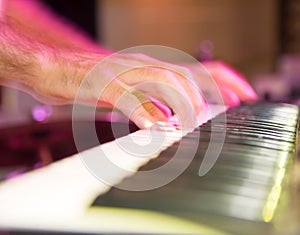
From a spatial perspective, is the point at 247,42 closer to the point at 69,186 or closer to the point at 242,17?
the point at 242,17

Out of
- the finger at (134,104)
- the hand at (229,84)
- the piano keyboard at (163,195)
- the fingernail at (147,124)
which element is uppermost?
the hand at (229,84)

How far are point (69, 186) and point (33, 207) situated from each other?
0.04m

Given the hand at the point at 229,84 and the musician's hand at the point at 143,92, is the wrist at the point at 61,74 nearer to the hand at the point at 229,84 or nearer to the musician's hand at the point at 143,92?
the musician's hand at the point at 143,92

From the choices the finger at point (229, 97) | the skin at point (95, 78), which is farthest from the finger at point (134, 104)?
the finger at point (229, 97)

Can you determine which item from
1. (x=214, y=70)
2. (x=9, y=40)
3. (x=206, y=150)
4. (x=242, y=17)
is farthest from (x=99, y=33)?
(x=206, y=150)

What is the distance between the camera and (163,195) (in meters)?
0.33

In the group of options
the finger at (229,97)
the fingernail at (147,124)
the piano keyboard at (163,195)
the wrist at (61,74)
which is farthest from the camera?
the finger at (229,97)

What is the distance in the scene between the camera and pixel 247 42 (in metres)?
5.14

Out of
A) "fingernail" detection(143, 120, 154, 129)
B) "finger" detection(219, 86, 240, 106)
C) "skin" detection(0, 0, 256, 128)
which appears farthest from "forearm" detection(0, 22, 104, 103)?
"finger" detection(219, 86, 240, 106)

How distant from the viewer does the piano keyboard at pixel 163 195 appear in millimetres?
286

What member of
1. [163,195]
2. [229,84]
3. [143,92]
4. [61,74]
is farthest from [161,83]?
[229,84]

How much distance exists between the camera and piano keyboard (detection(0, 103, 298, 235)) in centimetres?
29

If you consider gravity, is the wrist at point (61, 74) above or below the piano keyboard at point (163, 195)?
above

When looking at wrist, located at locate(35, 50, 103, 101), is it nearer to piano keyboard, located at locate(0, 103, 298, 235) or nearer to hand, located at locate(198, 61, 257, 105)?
piano keyboard, located at locate(0, 103, 298, 235)
